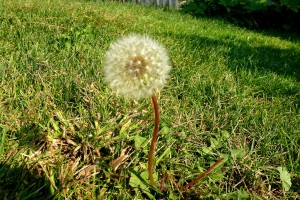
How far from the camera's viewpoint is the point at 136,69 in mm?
1385

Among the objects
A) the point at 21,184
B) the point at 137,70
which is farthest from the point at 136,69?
the point at 21,184

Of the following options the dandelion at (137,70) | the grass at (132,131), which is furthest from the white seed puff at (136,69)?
the grass at (132,131)

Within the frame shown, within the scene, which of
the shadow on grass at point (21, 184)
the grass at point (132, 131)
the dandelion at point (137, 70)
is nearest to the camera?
the dandelion at point (137, 70)

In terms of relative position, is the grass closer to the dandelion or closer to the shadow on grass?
the shadow on grass

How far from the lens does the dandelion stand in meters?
1.40

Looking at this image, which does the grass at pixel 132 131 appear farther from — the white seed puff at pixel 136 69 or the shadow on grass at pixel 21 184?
the white seed puff at pixel 136 69

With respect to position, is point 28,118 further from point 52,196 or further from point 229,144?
point 229,144

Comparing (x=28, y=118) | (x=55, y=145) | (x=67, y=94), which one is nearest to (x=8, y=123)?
(x=28, y=118)

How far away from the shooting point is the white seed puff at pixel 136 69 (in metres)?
1.40

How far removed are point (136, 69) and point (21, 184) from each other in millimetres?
755

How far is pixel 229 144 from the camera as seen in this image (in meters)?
2.04

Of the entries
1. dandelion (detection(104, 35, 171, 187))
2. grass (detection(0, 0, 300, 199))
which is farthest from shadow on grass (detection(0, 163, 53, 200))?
dandelion (detection(104, 35, 171, 187))

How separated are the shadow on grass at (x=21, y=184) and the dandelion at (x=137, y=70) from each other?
0.59m

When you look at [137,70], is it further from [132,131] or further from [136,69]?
[132,131]
